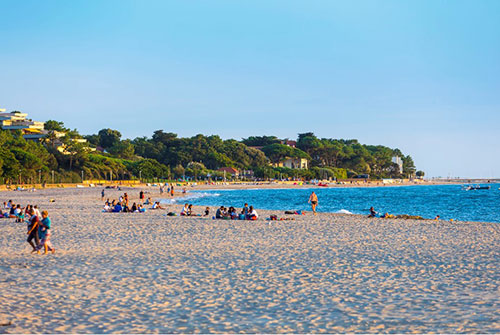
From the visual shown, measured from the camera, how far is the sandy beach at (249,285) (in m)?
7.82

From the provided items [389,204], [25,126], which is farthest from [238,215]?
[25,126]

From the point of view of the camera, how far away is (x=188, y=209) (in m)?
31.3

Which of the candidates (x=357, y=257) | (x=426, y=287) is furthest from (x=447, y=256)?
(x=426, y=287)

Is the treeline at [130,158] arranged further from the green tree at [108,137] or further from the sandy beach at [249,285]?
the sandy beach at [249,285]

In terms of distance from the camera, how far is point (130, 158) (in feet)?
509

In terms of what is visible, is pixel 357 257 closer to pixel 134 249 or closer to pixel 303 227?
pixel 134 249

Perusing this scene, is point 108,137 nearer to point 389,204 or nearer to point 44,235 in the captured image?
point 389,204

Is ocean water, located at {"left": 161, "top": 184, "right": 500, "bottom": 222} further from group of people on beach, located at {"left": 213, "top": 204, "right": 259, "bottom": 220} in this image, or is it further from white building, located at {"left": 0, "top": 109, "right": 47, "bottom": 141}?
white building, located at {"left": 0, "top": 109, "right": 47, "bottom": 141}

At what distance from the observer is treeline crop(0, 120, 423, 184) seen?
99.4m

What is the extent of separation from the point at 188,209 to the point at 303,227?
374 inches

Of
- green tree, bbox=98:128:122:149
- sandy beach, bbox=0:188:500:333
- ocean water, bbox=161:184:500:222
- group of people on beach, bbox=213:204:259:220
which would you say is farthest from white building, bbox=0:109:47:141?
sandy beach, bbox=0:188:500:333

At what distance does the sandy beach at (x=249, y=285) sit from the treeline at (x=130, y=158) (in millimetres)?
78146

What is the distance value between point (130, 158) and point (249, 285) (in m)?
149

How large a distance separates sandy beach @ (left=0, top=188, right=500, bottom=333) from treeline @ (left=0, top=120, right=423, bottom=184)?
A: 78146mm
